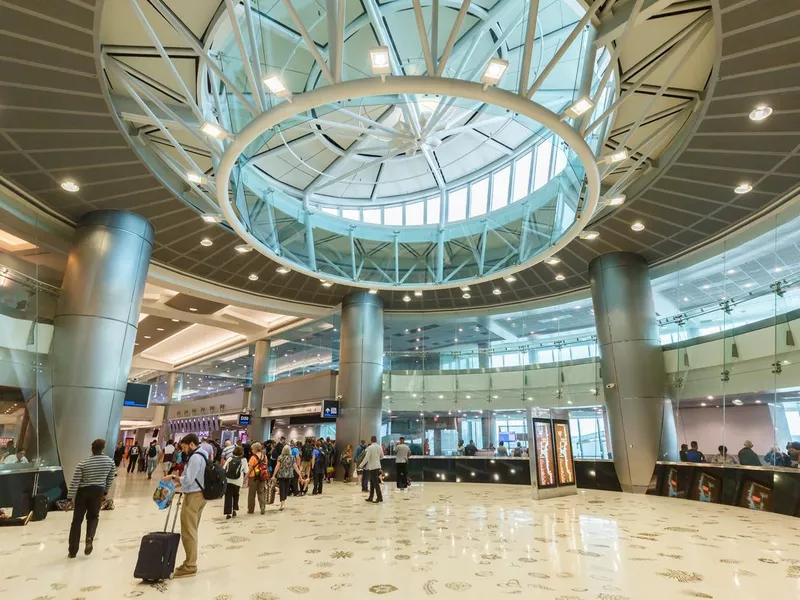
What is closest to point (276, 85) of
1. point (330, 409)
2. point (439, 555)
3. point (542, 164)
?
point (439, 555)

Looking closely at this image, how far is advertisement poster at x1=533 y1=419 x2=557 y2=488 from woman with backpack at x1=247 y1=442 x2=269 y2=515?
7.84 m

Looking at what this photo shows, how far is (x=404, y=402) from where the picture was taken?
2453 cm

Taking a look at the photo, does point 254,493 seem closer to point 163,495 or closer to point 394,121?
point 163,495

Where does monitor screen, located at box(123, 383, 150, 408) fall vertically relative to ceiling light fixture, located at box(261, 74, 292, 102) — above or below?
below

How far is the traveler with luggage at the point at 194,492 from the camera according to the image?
6191mm

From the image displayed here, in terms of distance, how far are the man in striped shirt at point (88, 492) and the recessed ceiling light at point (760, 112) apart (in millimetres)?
13409

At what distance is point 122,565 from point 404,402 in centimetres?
1840

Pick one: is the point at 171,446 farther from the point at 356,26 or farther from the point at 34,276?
the point at 356,26

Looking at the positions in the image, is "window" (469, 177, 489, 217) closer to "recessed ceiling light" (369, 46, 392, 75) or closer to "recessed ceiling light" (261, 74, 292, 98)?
"recessed ceiling light" (369, 46, 392, 75)

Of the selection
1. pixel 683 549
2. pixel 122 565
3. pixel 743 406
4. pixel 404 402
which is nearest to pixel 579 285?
pixel 743 406

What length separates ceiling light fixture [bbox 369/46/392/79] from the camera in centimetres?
756

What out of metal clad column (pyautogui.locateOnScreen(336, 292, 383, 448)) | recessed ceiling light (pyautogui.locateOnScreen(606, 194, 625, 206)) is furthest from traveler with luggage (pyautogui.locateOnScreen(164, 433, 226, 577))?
metal clad column (pyautogui.locateOnScreen(336, 292, 383, 448))

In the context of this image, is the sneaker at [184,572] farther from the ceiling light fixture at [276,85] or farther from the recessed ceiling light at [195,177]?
the recessed ceiling light at [195,177]

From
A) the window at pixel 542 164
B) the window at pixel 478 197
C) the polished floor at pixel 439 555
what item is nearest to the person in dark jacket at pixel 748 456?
the polished floor at pixel 439 555
